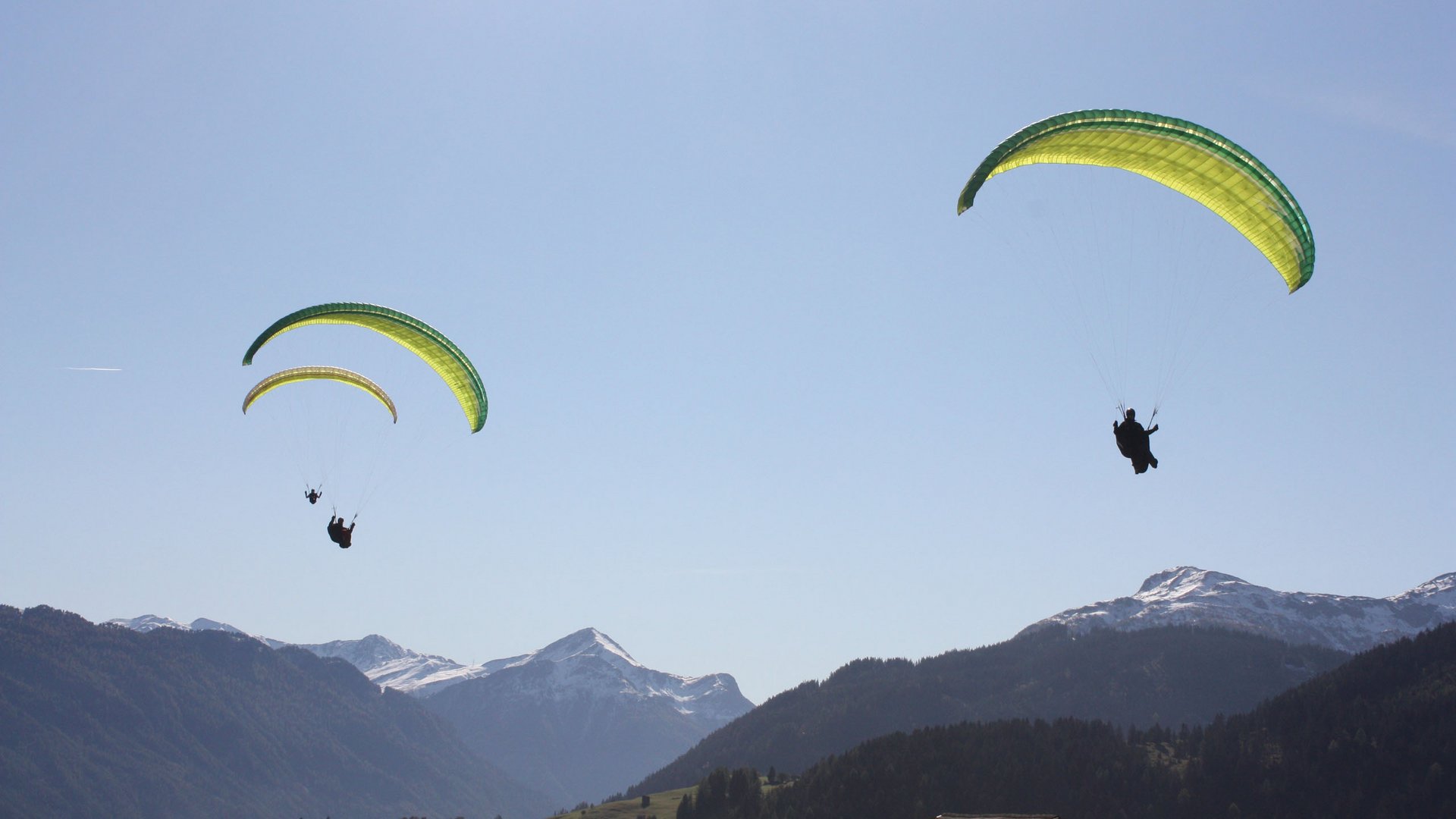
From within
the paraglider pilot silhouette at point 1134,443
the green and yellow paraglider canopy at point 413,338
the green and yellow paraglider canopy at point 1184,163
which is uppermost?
the green and yellow paraglider canopy at point 413,338

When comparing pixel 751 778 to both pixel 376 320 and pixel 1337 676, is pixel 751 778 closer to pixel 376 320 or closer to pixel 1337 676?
pixel 1337 676

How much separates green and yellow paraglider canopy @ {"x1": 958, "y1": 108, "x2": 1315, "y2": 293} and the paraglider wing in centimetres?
3070

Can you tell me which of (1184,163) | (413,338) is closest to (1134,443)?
(1184,163)

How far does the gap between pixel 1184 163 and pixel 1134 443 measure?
8.46m

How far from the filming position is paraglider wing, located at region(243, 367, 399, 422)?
A: 4891 centimetres

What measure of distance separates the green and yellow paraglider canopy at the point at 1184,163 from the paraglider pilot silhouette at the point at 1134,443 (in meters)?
7.12

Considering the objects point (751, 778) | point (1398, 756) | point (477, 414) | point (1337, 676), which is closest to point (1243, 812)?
point (1398, 756)

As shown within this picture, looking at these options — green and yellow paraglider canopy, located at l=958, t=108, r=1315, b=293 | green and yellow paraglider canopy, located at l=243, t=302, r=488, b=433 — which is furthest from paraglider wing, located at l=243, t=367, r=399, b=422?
green and yellow paraglider canopy, located at l=958, t=108, r=1315, b=293

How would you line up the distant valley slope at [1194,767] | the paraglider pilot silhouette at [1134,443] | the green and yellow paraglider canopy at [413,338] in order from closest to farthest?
the paraglider pilot silhouette at [1134,443] < the green and yellow paraglider canopy at [413,338] < the distant valley slope at [1194,767]

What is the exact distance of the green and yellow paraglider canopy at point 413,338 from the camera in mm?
42500

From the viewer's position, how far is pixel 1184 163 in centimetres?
3159

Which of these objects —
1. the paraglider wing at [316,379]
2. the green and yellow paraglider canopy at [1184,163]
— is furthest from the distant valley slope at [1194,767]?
the green and yellow paraglider canopy at [1184,163]

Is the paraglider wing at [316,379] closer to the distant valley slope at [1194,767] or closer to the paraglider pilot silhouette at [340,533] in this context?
the paraglider pilot silhouette at [340,533]

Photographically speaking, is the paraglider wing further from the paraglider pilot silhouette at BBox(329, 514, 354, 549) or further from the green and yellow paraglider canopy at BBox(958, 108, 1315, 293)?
the green and yellow paraglider canopy at BBox(958, 108, 1315, 293)
